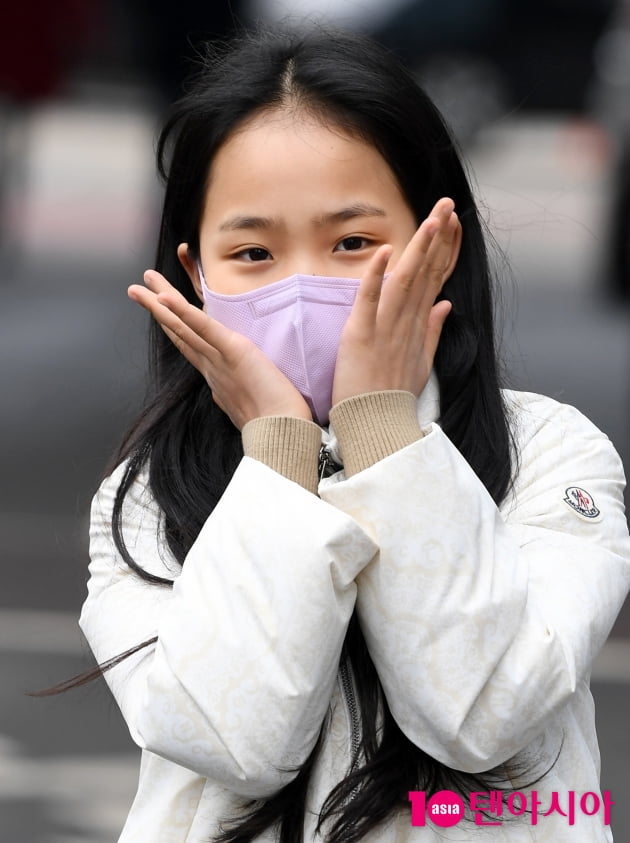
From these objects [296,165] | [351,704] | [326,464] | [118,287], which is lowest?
[118,287]

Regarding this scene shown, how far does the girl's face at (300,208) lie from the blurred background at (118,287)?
18.6 inches

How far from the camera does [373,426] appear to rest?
196cm

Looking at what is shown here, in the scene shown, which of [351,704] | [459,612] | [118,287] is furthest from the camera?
[118,287]

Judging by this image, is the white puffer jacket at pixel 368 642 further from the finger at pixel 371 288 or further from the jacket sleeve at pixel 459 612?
the finger at pixel 371 288

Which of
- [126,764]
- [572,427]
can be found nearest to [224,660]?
[572,427]

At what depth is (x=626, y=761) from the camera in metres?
4.60

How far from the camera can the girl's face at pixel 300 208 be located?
2.07m

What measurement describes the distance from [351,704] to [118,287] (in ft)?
40.5

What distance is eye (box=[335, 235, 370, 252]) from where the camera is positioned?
209 centimetres

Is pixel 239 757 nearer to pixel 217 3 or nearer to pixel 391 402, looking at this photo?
pixel 391 402

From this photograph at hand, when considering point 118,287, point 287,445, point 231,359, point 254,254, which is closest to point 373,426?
point 287,445

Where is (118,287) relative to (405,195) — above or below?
below

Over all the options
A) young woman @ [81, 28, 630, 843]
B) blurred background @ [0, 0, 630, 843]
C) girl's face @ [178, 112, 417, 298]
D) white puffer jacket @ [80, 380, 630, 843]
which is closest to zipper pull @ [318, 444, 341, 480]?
young woman @ [81, 28, 630, 843]

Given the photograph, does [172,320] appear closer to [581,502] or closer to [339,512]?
[339,512]
